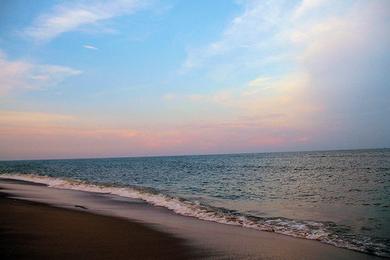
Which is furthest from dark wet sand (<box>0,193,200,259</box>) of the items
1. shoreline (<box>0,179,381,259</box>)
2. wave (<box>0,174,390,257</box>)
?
wave (<box>0,174,390,257</box>)

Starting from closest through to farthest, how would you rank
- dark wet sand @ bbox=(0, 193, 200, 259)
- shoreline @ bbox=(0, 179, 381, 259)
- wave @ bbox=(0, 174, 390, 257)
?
dark wet sand @ bbox=(0, 193, 200, 259)
shoreline @ bbox=(0, 179, 381, 259)
wave @ bbox=(0, 174, 390, 257)

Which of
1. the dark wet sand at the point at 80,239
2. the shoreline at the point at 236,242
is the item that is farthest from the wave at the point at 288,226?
the dark wet sand at the point at 80,239

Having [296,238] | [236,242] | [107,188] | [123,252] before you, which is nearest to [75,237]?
[123,252]

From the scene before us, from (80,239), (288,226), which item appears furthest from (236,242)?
(80,239)

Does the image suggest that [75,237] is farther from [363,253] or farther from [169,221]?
[363,253]

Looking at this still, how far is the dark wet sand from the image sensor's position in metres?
6.94

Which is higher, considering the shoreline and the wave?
the shoreline

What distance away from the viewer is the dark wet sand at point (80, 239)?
6.94 m

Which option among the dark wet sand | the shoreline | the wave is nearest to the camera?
the dark wet sand

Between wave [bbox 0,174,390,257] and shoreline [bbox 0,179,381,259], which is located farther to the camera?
wave [bbox 0,174,390,257]

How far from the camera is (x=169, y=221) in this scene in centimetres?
1206

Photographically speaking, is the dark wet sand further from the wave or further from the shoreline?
the wave

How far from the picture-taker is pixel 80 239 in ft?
26.7

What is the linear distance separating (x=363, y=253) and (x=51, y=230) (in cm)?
837
